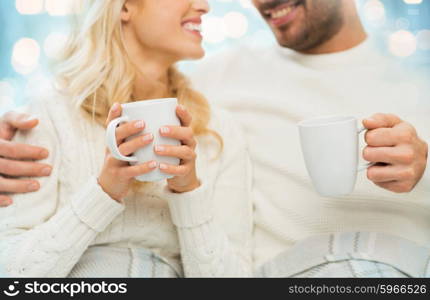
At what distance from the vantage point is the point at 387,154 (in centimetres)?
76

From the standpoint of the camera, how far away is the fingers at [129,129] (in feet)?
2.32

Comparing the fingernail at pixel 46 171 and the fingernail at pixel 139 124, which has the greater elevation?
the fingernail at pixel 139 124

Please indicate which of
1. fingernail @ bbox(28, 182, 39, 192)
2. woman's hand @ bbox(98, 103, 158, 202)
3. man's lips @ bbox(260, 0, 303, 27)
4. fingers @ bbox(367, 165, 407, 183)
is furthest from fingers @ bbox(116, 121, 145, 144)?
man's lips @ bbox(260, 0, 303, 27)

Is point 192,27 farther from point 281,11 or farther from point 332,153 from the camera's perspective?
point 332,153

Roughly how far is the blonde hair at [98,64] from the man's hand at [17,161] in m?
0.11

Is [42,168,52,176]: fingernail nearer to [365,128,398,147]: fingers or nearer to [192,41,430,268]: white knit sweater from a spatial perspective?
[192,41,430,268]: white knit sweater

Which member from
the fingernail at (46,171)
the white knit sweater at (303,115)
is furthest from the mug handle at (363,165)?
the fingernail at (46,171)

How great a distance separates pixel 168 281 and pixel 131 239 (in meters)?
0.12

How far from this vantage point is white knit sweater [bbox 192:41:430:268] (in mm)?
962

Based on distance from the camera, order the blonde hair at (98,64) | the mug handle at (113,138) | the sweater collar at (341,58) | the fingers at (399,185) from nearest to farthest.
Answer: the mug handle at (113,138), the fingers at (399,185), the blonde hair at (98,64), the sweater collar at (341,58)

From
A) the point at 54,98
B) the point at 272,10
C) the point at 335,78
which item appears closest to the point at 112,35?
the point at 54,98

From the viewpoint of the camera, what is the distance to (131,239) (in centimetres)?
94

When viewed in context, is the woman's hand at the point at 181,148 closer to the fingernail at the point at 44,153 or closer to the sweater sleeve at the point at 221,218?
the sweater sleeve at the point at 221,218

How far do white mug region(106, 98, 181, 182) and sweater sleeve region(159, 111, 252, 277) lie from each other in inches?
5.4
